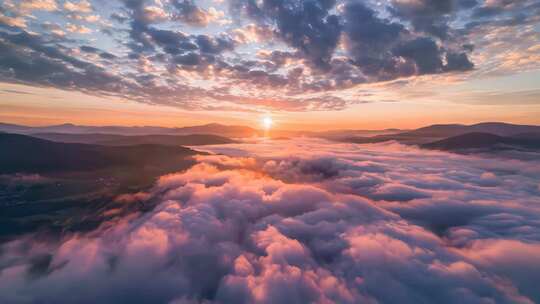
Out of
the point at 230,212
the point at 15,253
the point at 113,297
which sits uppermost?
the point at 230,212

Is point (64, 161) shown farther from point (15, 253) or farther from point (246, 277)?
point (246, 277)

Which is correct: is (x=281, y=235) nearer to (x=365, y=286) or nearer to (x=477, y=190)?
(x=365, y=286)

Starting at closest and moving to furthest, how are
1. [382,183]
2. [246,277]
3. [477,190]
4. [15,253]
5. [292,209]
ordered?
[246,277] → [15,253] → [292,209] → [477,190] → [382,183]

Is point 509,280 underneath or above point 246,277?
above

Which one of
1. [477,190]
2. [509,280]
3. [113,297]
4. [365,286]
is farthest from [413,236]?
[477,190]

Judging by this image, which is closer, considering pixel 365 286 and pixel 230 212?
pixel 365 286

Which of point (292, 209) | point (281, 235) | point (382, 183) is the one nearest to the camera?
point (281, 235)
